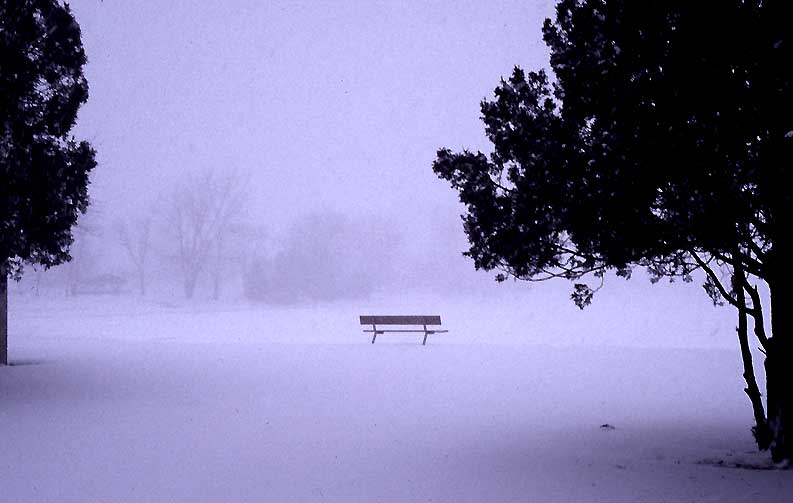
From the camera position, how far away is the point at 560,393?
491 inches

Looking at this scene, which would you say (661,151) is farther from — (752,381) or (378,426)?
(378,426)

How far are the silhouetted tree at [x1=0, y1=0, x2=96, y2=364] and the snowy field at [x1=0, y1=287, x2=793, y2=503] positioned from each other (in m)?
2.85

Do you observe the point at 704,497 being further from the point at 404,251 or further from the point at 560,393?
the point at 404,251

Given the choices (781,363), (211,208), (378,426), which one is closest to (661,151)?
(781,363)

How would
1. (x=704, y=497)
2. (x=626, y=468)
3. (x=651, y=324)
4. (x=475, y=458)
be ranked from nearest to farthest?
(x=704, y=497)
(x=626, y=468)
(x=475, y=458)
(x=651, y=324)

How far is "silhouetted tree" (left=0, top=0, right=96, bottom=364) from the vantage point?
10.1 metres

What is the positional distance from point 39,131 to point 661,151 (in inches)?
375

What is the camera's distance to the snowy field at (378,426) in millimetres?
6254

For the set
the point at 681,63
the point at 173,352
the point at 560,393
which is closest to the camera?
the point at 681,63

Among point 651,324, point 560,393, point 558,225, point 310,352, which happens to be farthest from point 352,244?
point 558,225

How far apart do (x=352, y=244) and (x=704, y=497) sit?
7376 centimetres

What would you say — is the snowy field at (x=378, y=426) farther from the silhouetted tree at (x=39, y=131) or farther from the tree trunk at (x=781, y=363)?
the silhouetted tree at (x=39, y=131)

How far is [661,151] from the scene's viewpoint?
20.5 feet

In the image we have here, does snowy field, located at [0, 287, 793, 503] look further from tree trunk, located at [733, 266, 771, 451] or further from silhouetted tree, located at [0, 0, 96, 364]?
silhouetted tree, located at [0, 0, 96, 364]
